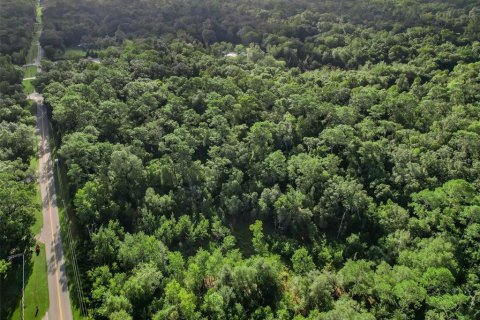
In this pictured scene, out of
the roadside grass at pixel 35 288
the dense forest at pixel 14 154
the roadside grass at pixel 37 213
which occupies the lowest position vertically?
the roadside grass at pixel 35 288

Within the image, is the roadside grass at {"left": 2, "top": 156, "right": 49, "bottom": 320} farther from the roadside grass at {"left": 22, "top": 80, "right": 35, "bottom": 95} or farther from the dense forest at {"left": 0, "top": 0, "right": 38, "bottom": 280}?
the roadside grass at {"left": 22, "top": 80, "right": 35, "bottom": 95}

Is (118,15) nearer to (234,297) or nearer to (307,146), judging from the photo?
(307,146)

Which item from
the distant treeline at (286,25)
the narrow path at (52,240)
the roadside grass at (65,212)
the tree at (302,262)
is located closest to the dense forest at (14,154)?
the narrow path at (52,240)

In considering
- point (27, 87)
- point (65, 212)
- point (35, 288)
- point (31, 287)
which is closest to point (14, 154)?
point (65, 212)

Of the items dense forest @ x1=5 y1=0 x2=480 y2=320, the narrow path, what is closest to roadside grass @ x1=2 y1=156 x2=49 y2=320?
the narrow path

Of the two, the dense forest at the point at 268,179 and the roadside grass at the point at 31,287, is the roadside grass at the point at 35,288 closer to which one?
the roadside grass at the point at 31,287

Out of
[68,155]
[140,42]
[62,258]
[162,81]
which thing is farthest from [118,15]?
[62,258]

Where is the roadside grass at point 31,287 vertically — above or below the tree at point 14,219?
below
